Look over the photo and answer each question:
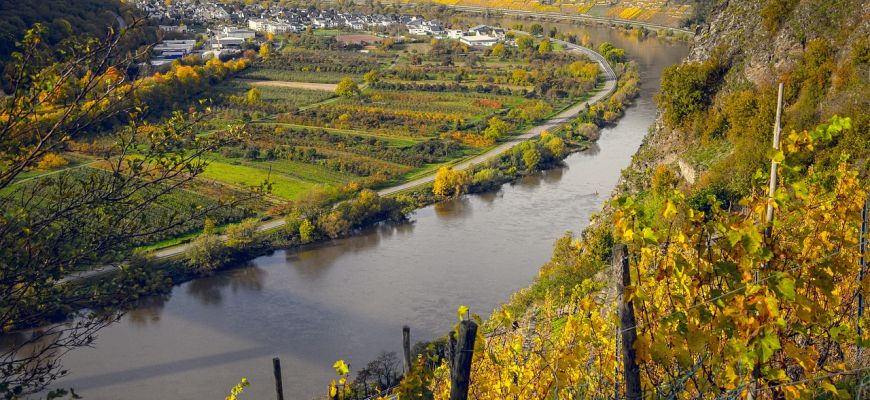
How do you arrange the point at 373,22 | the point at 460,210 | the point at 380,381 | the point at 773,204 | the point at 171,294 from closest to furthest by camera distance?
the point at 773,204, the point at 380,381, the point at 171,294, the point at 460,210, the point at 373,22

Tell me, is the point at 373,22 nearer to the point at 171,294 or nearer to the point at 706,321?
the point at 171,294

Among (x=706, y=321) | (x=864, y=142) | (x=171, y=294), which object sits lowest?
(x=171, y=294)

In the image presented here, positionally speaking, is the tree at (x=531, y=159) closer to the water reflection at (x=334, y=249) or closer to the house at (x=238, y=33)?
the water reflection at (x=334, y=249)

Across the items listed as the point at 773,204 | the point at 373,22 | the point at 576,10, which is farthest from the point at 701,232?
the point at 576,10

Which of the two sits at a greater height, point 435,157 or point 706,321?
point 706,321

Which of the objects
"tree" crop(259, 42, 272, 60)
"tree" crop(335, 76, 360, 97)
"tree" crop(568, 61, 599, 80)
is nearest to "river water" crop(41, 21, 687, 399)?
"tree" crop(335, 76, 360, 97)

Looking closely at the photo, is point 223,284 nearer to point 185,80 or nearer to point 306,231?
point 306,231

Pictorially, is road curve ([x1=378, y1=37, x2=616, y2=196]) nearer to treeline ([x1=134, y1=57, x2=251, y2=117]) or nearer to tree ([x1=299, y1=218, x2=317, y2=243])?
Answer: tree ([x1=299, y1=218, x2=317, y2=243])

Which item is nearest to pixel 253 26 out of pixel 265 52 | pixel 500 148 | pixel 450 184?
pixel 265 52
